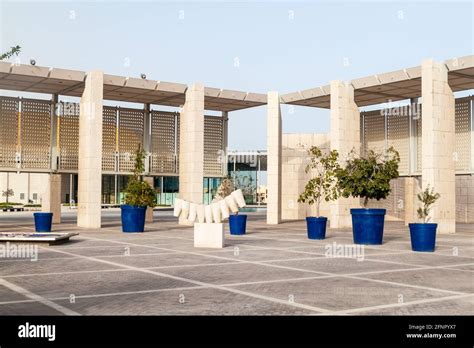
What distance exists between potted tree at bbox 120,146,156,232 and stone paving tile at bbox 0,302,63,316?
1488 cm

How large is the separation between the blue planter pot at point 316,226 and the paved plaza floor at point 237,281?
10.5 feet

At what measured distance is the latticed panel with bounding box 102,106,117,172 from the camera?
33375mm

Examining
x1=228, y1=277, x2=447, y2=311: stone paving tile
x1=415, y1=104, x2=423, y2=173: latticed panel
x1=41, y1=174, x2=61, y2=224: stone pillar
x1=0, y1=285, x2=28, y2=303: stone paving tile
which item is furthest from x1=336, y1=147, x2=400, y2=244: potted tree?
x1=41, y1=174, x2=61, y2=224: stone pillar

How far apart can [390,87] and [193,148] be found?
10.1 m

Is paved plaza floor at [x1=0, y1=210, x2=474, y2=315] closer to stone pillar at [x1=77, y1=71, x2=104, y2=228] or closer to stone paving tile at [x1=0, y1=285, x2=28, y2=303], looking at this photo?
stone paving tile at [x1=0, y1=285, x2=28, y2=303]

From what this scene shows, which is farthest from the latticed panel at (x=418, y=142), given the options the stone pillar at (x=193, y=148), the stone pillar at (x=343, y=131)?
the stone pillar at (x=193, y=148)

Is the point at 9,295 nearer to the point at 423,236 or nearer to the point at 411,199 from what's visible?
the point at 423,236

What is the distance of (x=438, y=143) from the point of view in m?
24.0

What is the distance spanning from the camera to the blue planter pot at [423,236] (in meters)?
15.6

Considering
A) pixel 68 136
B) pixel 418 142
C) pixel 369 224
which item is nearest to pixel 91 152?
pixel 68 136

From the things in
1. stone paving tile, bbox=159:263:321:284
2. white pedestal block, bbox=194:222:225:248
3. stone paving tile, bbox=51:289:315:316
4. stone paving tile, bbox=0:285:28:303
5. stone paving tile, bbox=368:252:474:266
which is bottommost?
stone paving tile, bbox=368:252:474:266

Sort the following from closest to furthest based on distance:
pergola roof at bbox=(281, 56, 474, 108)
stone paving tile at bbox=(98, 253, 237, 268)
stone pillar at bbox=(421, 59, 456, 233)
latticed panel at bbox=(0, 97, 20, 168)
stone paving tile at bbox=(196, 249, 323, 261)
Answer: stone paving tile at bbox=(98, 253, 237, 268) → stone paving tile at bbox=(196, 249, 323, 261) → stone pillar at bbox=(421, 59, 456, 233) → pergola roof at bbox=(281, 56, 474, 108) → latticed panel at bbox=(0, 97, 20, 168)
